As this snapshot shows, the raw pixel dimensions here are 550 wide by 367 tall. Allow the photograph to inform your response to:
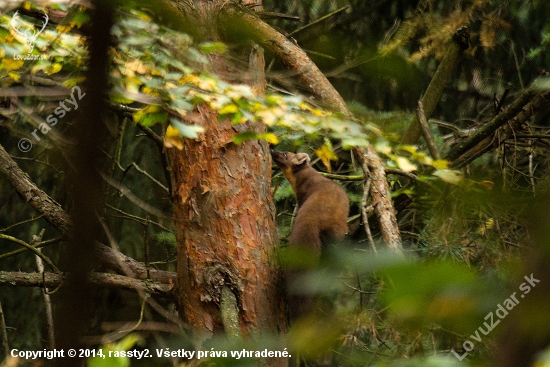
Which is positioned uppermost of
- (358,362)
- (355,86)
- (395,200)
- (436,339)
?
(355,86)

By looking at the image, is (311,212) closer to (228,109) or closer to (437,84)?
(437,84)

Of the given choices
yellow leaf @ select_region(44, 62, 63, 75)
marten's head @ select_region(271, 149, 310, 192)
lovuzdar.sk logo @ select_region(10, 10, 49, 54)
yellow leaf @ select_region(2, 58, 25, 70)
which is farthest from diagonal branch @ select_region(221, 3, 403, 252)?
marten's head @ select_region(271, 149, 310, 192)

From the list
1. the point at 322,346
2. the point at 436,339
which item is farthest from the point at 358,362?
the point at 436,339

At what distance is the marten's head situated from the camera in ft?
18.9

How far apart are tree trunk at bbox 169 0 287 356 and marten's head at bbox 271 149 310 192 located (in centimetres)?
180

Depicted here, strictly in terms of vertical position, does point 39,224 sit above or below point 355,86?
below

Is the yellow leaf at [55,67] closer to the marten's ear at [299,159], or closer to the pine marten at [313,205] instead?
the pine marten at [313,205]

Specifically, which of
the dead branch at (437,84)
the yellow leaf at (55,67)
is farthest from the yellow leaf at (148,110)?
the dead branch at (437,84)

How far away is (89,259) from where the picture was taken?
49cm

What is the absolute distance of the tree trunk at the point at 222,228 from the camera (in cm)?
368

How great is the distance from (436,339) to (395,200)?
1.53 meters

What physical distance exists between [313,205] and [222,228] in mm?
1361

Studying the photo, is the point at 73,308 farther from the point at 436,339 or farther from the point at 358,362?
the point at 436,339

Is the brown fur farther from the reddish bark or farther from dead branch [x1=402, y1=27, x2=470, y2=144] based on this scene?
dead branch [x1=402, y1=27, x2=470, y2=144]
